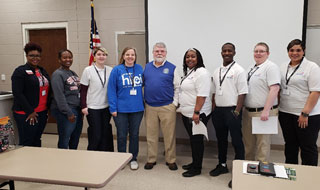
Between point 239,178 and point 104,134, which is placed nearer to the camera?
point 239,178

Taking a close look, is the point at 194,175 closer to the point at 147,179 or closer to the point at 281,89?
the point at 147,179

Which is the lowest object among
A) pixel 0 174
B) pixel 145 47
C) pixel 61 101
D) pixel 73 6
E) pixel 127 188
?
pixel 127 188

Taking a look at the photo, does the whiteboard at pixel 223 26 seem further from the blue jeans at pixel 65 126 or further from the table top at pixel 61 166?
the table top at pixel 61 166

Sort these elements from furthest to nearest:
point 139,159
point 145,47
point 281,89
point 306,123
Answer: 1. point 145,47
2. point 139,159
3. point 281,89
4. point 306,123

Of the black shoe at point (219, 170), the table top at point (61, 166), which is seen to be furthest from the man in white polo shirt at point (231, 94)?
the table top at point (61, 166)

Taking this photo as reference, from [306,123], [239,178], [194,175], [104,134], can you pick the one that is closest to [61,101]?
[104,134]

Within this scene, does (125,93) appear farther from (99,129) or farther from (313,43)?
(313,43)

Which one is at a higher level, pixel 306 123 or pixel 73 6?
pixel 73 6

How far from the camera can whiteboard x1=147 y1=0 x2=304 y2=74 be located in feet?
11.8

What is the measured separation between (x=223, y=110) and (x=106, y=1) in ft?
9.46

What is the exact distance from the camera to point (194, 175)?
3.21 meters

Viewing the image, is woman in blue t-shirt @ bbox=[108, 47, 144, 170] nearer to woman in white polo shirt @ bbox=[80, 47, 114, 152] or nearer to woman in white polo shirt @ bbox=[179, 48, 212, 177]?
woman in white polo shirt @ bbox=[80, 47, 114, 152]

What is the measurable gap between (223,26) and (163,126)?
1725 millimetres

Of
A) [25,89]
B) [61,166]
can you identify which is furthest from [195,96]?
[25,89]
